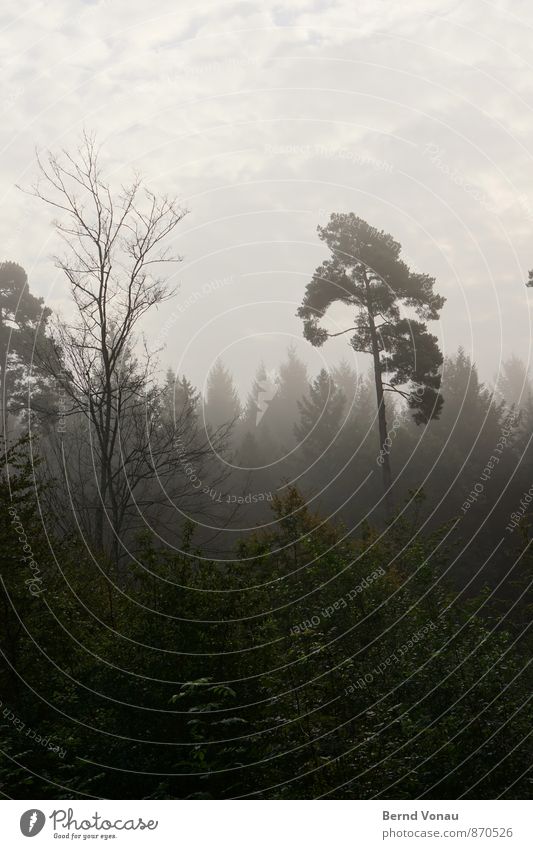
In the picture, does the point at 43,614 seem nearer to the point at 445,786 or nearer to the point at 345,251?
the point at 445,786

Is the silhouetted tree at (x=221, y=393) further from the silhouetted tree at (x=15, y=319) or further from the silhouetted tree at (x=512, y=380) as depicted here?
the silhouetted tree at (x=512, y=380)

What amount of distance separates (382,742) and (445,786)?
87 cm

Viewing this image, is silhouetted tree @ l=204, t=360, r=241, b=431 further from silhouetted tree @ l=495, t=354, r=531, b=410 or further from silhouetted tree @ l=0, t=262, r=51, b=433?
silhouetted tree @ l=495, t=354, r=531, b=410

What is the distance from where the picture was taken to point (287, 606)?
1023cm

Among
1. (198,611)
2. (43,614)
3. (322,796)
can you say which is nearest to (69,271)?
(43,614)

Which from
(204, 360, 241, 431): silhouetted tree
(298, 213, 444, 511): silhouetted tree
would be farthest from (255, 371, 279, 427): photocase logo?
(298, 213, 444, 511): silhouetted tree

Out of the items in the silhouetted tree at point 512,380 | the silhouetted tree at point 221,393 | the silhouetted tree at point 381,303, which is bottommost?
the silhouetted tree at point 381,303

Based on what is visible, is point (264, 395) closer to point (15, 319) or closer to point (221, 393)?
point (221, 393)
